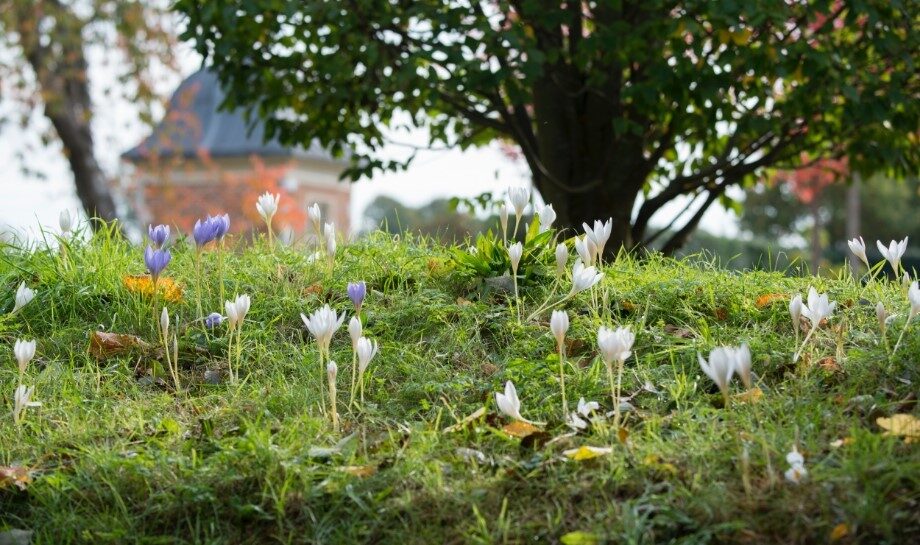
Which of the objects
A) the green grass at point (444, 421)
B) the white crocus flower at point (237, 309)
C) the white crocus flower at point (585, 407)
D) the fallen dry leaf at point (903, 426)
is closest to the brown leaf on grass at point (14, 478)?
the green grass at point (444, 421)

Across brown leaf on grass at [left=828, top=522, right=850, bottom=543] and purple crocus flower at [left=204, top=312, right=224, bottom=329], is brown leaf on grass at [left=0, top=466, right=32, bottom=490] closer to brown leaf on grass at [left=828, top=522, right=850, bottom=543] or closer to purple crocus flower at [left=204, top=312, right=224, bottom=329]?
purple crocus flower at [left=204, top=312, right=224, bottom=329]

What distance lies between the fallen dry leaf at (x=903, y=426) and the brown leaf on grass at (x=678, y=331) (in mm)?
971

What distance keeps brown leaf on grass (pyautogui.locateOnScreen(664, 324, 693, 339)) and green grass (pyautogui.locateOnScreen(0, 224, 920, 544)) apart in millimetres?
12

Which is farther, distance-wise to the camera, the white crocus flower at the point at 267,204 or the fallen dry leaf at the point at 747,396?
the white crocus flower at the point at 267,204

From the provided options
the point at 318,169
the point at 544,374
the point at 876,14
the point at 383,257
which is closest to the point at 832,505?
the point at 544,374

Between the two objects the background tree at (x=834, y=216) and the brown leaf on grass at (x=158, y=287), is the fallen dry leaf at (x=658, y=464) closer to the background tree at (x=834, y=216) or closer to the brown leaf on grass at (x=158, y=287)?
the brown leaf on grass at (x=158, y=287)

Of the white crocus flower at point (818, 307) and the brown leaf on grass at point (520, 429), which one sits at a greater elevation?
the white crocus flower at point (818, 307)

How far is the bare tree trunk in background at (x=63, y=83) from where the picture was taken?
15.5 meters

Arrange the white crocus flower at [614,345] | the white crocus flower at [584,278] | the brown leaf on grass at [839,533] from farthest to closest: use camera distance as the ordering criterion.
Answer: the white crocus flower at [584,278], the white crocus flower at [614,345], the brown leaf on grass at [839,533]

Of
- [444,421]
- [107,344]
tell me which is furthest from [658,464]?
[107,344]

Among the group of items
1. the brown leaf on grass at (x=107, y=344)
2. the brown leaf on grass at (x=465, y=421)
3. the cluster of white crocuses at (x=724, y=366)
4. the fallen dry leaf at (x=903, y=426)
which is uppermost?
the cluster of white crocuses at (x=724, y=366)

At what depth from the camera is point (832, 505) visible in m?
2.37

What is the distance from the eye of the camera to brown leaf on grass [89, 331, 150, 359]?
372cm

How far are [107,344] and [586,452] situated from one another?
6.48 feet
